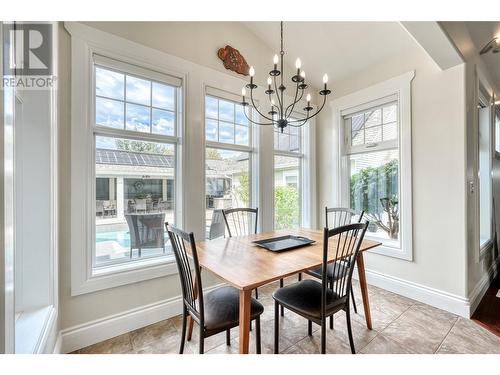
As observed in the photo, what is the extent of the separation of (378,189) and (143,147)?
2781 mm

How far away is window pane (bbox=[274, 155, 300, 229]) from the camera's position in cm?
321

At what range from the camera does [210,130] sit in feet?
8.59

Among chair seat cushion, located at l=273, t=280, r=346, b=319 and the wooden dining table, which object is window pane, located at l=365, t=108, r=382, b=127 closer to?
the wooden dining table

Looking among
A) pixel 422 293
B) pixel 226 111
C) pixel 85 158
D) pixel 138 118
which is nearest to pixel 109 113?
pixel 138 118

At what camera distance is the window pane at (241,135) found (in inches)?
112

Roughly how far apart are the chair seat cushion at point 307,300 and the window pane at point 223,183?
46.2 inches

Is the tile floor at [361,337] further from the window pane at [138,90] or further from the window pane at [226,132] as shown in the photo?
the window pane at [138,90]

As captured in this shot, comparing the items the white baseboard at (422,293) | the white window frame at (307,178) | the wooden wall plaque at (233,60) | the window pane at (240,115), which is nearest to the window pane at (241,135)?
the window pane at (240,115)

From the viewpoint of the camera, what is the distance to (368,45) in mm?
2701
